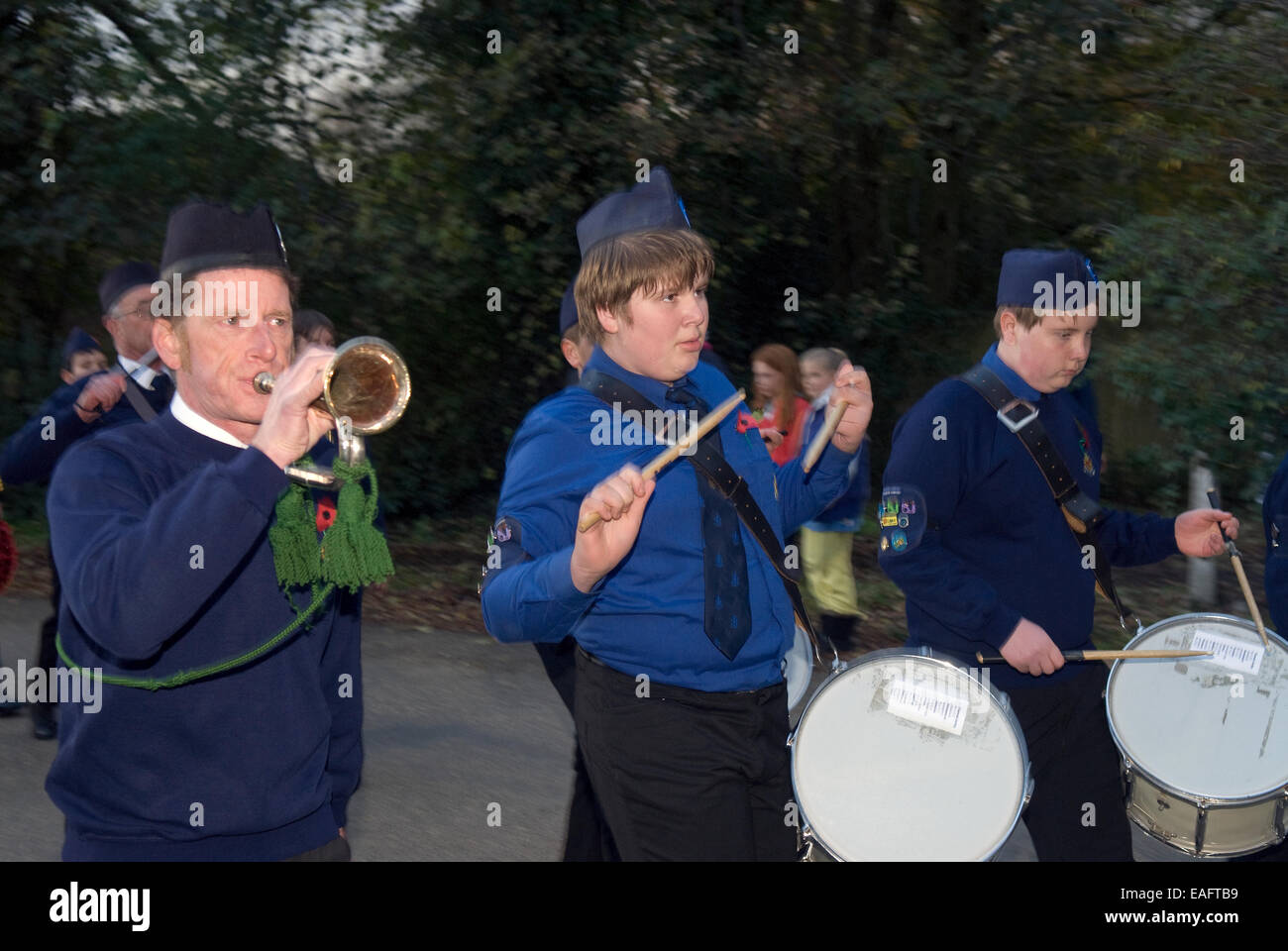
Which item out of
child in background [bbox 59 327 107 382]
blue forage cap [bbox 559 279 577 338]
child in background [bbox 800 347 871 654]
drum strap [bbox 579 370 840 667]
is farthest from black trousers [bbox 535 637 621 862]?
child in background [bbox 800 347 871 654]

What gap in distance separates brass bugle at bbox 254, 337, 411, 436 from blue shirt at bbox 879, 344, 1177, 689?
73.7 inches

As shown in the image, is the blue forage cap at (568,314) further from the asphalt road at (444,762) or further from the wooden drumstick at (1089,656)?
the asphalt road at (444,762)

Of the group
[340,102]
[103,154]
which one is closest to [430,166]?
[340,102]

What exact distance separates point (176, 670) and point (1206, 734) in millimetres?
2837

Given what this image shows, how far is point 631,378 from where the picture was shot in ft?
10.7

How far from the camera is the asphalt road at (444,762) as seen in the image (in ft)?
18.5

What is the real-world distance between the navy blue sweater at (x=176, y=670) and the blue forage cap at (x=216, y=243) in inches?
12.3

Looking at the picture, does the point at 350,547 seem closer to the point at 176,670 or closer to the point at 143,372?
the point at 176,670

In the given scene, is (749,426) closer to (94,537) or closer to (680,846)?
(680,846)

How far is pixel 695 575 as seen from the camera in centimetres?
310

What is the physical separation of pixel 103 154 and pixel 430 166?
2.61 metres

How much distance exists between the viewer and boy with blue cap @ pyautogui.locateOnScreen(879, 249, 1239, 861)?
3.84 metres

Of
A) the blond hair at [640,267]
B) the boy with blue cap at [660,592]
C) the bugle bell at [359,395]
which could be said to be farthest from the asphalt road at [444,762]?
the bugle bell at [359,395]

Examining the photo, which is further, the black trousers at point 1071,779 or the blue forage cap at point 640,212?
the black trousers at point 1071,779
